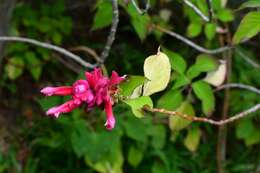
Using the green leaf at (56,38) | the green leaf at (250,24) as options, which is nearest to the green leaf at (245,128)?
the green leaf at (56,38)

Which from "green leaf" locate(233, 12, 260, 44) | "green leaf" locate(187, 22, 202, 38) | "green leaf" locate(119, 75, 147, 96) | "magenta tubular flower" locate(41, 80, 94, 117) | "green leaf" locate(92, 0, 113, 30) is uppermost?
"green leaf" locate(233, 12, 260, 44)

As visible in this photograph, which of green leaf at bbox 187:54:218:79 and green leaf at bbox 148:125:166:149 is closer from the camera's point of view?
green leaf at bbox 187:54:218:79

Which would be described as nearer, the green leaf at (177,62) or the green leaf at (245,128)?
the green leaf at (177,62)

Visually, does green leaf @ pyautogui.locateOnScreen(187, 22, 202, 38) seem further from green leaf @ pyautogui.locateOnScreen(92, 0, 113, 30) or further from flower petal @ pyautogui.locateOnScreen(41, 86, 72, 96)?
flower petal @ pyautogui.locateOnScreen(41, 86, 72, 96)

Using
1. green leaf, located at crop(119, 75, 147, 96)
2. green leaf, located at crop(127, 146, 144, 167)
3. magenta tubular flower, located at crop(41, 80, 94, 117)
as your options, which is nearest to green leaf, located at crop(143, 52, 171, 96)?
green leaf, located at crop(119, 75, 147, 96)

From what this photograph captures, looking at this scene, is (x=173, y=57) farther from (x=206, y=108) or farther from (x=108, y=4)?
(x=108, y=4)

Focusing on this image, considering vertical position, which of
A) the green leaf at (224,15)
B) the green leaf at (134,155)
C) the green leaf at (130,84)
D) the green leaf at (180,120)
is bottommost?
the green leaf at (134,155)

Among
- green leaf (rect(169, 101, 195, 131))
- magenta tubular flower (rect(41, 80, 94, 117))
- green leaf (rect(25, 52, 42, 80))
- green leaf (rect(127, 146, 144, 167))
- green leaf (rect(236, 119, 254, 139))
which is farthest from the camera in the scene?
green leaf (rect(25, 52, 42, 80))

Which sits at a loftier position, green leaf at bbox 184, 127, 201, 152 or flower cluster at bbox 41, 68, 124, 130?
flower cluster at bbox 41, 68, 124, 130

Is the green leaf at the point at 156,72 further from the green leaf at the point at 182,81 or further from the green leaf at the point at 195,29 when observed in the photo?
the green leaf at the point at 195,29
